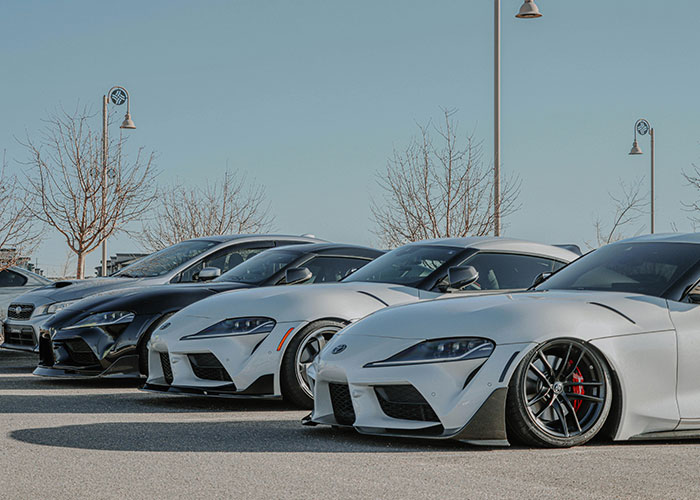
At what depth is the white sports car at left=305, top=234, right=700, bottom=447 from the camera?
611 cm

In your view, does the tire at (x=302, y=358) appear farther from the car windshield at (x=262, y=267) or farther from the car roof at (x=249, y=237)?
the car roof at (x=249, y=237)

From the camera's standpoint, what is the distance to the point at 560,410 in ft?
20.6

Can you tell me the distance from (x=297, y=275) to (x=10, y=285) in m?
7.63

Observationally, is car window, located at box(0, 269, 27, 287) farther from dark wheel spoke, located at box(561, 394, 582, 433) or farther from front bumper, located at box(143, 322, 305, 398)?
dark wheel spoke, located at box(561, 394, 582, 433)

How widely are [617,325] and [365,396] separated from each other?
1592 millimetres

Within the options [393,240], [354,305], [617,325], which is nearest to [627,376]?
[617,325]

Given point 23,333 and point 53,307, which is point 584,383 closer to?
point 53,307

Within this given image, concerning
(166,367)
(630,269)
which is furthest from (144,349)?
(630,269)

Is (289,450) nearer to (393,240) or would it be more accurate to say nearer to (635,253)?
(635,253)

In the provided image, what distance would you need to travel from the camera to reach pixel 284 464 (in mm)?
5758

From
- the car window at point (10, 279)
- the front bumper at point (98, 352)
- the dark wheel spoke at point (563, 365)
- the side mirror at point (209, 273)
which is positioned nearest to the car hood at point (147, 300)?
the front bumper at point (98, 352)

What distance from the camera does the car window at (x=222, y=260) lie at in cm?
1259

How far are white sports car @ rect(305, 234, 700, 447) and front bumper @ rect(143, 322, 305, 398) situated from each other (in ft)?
4.94

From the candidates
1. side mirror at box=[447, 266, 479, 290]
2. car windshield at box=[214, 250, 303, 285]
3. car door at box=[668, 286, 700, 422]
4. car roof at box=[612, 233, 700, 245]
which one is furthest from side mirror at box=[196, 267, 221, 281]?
car door at box=[668, 286, 700, 422]
